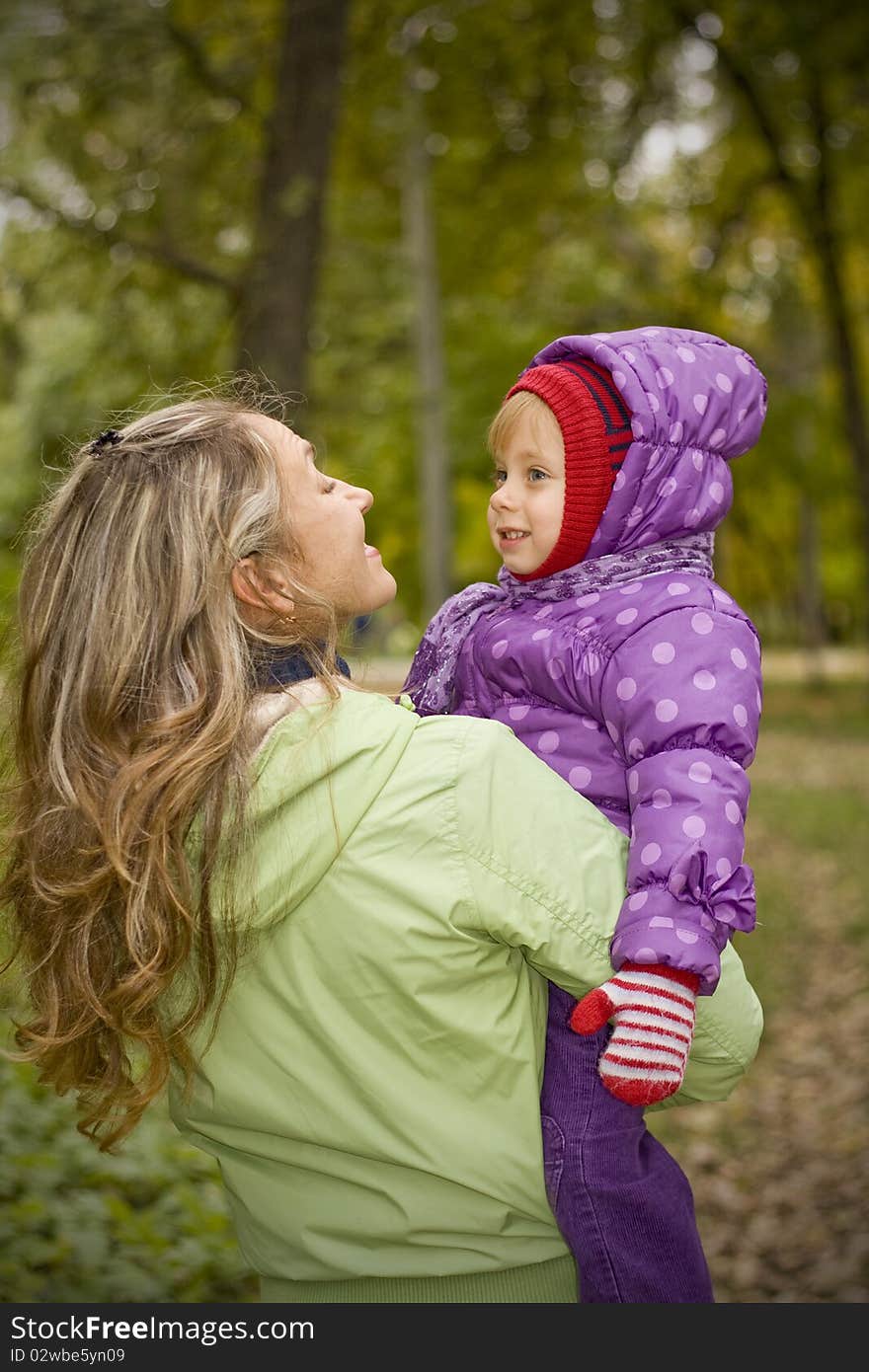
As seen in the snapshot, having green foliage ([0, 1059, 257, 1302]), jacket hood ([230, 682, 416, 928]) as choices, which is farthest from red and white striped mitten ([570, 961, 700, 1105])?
green foliage ([0, 1059, 257, 1302])

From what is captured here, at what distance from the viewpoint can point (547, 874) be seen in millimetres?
1877

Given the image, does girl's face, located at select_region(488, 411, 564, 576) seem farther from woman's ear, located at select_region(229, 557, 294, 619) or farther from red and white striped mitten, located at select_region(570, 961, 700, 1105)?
red and white striped mitten, located at select_region(570, 961, 700, 1105)

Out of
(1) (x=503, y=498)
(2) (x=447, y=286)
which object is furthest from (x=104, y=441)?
(2) (x=447, y=286)

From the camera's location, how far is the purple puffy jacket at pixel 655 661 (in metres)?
1.99

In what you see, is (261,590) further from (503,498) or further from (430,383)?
(430,383)

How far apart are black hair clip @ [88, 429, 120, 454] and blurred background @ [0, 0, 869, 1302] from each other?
26 centimetres

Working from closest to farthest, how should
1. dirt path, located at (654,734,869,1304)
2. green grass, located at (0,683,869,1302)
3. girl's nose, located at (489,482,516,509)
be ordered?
girl's nose, located at (489,482,516,509) < green grass, located at (0,683,869,1302) < dirt path, located at (654,734,869,1304)

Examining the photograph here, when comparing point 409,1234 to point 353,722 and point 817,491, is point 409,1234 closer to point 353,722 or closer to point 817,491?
point 353,722

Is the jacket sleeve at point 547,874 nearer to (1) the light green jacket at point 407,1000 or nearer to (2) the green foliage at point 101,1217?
(1) the light green jacket at point 407,1000

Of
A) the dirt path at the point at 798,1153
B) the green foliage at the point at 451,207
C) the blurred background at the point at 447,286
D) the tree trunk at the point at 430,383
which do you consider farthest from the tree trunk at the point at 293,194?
the tree trunk at the point at 430,383

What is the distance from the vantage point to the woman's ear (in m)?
2.00

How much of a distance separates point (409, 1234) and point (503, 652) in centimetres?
94

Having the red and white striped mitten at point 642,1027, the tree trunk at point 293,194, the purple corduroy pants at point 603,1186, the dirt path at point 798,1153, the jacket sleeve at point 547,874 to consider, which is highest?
the tree trunk at point 293,194

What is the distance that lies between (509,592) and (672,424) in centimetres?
45
